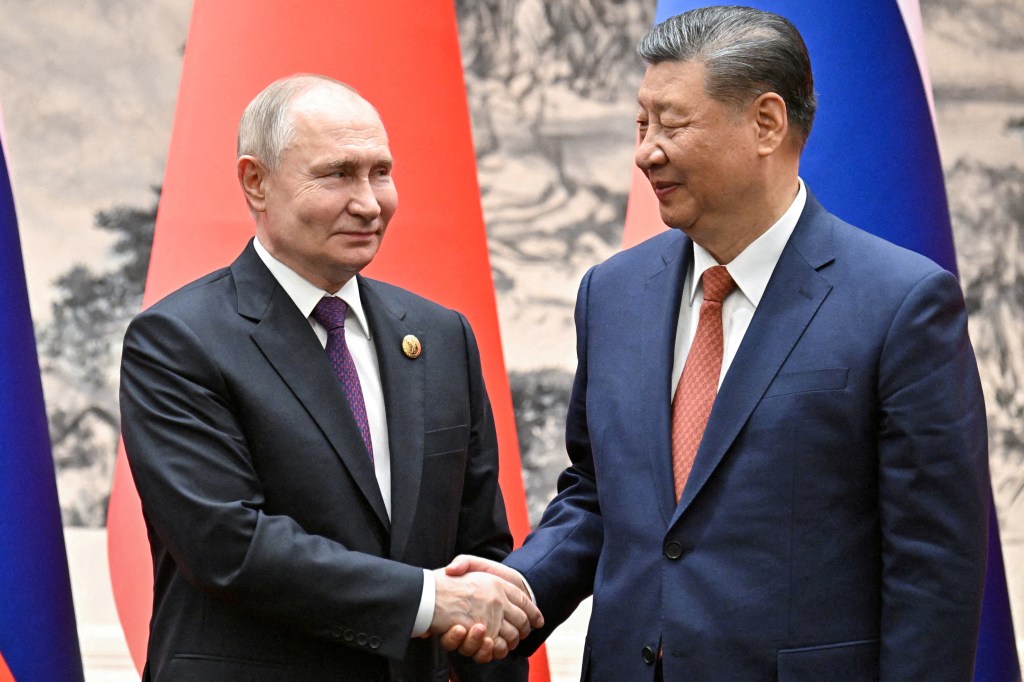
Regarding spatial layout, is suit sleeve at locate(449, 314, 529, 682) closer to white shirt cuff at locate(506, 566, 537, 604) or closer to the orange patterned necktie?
white shirt cuff at locate(506, 566, 537, 604)

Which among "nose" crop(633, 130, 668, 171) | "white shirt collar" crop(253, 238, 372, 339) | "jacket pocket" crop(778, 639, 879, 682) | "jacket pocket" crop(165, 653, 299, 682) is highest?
"nose" crop(633, 130, 668, 171)

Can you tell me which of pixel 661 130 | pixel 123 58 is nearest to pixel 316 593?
pixel 661 130

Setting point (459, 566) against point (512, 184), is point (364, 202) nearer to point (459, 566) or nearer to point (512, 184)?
point (459, 566)

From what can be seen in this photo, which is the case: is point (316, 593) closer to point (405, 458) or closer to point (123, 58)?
point (405, 458)

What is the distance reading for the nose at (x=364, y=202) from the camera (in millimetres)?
2045

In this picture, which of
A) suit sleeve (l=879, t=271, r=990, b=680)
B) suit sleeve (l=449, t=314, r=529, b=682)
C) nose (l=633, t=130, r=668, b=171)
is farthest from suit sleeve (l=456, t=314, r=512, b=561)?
suit sleeve (l=879, t=271, r=990, b=680)

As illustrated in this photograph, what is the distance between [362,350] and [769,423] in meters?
0.73

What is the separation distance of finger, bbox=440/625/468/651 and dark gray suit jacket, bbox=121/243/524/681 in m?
0.07

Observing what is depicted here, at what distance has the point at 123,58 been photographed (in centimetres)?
370

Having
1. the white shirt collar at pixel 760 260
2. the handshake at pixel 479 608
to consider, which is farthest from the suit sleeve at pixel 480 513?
the white shirt collar at pixel 760 260

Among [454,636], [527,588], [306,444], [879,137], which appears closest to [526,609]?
[527,588]

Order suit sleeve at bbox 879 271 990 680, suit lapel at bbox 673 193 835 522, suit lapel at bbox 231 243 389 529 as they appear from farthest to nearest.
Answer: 1. suit lapel at bbox 231 243 389 529
2. suit lapel at bbox 673 193 835 522
3. suit sleeve at bbox 879 271 990 680

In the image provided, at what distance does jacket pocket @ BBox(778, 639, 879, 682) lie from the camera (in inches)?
66.9

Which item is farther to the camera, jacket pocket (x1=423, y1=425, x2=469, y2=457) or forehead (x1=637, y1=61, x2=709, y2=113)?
jacket pocket (x1=423, y1=425, x2=469, y2=457)
